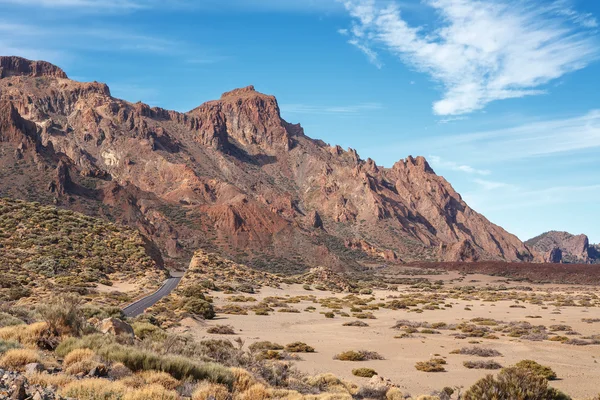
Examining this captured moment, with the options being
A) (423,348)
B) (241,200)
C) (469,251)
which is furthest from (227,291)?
(469,251)

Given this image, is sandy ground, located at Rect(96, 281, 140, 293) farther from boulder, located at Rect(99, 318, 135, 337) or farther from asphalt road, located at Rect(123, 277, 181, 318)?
boulder, located at Rect(99, 318, 135, 337)

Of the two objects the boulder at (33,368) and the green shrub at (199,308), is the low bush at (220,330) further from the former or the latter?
the boulder at (33,368)

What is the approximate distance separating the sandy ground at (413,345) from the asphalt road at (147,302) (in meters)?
3.72

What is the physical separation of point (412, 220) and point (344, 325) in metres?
165

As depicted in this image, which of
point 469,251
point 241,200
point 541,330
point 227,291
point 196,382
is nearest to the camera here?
point 196,382

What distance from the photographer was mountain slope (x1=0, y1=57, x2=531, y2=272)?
98.4 m

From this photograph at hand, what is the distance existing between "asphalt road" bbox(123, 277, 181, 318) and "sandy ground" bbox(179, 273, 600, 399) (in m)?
3.72

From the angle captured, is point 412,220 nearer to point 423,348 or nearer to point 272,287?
point 272,287

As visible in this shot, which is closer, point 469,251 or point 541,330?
point 541,330

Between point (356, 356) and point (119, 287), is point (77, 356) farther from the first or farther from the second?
point (119, 287)

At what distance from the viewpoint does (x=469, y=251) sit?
149 metres

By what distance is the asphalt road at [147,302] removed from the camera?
2746 centimetres

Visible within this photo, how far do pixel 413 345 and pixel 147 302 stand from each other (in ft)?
65.1

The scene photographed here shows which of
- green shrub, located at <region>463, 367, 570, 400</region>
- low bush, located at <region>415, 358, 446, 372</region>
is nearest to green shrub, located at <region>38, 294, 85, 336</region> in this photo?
green shrub, located at <region>463, 367, 570, 400</region>
